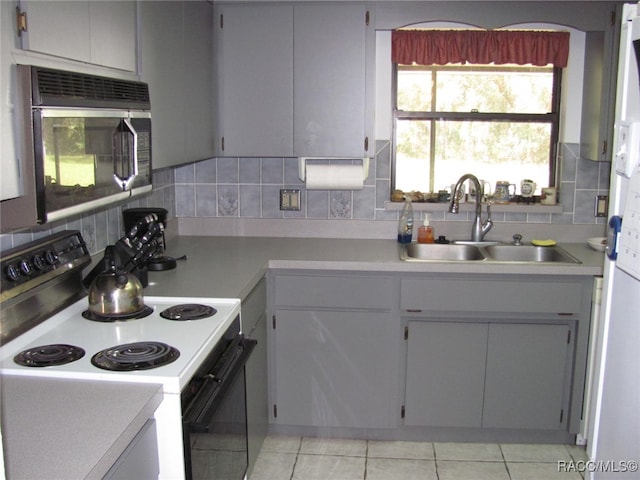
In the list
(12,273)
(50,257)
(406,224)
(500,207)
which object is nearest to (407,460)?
(406,224)

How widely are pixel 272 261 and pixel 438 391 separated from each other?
98 centimetres

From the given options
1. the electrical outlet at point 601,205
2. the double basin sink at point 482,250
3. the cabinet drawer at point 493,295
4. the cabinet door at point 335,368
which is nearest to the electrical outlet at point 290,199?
the double basin sink at point 482,250

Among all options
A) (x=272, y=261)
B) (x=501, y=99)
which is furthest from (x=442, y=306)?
(x=501, y=99)

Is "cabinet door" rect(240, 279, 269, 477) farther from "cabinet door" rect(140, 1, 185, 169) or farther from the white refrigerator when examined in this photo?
the white refrigerator

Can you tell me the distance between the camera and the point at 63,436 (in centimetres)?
139

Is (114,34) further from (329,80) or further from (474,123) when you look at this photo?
(474,123)

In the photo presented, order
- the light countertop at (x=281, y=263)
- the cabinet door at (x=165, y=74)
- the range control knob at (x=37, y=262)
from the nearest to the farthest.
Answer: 1. the range control knob at (x=37, y=262)
2. the cabinet door at (x=165, y=74)
3. the light countertop at (x=281, y=263)

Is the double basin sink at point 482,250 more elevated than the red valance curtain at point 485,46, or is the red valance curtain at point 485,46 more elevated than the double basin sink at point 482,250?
the red valance curtain at point 485,46

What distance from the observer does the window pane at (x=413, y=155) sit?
3562 mm

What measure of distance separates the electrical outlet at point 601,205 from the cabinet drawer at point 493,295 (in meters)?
0.71

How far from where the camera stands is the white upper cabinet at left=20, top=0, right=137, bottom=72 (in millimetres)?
1571

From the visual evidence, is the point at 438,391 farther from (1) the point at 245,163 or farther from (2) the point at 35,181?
(2) the point at 35,181

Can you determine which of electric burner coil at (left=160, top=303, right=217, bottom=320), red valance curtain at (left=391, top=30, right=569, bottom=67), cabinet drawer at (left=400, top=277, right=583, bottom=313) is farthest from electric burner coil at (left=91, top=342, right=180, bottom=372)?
red valance curtain at (left=391, top=30, right=569, bottom=67)

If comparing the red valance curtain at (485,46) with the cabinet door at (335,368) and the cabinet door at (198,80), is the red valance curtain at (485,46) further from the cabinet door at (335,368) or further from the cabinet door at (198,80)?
the cabinet door at (335,368)
